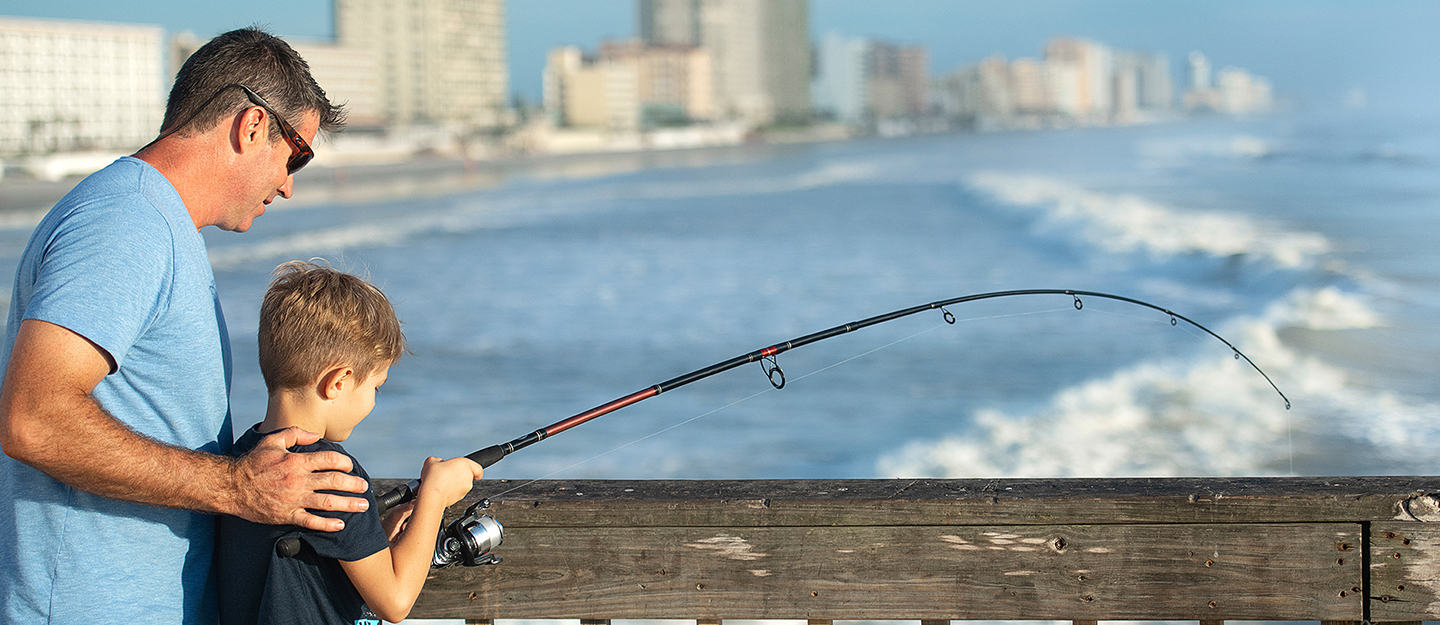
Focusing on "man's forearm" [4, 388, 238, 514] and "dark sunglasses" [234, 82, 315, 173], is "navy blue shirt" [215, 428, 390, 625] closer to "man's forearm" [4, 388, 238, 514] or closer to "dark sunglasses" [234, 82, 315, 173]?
"man's forearm" [4, 388, 238, 514]

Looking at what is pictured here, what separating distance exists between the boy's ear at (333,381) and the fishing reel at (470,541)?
26 cm

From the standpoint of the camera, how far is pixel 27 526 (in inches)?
51.7

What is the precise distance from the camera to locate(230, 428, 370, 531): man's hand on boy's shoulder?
1.30m

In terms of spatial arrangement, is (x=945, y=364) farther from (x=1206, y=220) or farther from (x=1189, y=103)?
(x=1189, y=103)

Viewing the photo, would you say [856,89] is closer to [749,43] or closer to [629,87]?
[749,43]

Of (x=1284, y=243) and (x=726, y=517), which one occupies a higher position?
(x=1284, y=243)

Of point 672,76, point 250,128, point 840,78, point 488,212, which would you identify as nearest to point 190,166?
point 250,128

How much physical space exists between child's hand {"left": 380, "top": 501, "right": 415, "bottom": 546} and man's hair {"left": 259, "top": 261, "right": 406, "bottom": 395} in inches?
9.0

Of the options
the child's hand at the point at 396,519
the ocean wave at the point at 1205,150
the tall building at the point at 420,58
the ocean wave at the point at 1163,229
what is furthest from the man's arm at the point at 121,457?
the tall building at the point at 420,58

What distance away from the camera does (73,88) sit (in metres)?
76.1

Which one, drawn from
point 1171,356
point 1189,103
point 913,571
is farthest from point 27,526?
point 1189,103

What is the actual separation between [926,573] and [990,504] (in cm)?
14

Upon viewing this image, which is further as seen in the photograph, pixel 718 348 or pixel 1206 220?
pixel 1206 220

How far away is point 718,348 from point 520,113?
114608 millimetres
